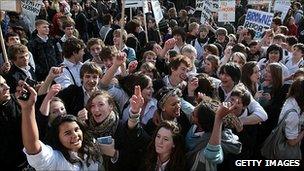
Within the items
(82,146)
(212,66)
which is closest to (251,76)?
(212,66)

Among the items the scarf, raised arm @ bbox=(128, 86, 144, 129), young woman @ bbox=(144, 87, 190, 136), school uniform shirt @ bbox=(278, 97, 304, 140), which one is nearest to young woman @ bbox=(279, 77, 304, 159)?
school uniform shirt @ bbox=(278, 97, 304, 140)

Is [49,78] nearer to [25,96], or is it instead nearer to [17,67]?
[17,67]

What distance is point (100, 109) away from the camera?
379cm

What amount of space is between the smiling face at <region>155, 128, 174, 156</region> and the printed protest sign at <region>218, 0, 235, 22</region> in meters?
7.50

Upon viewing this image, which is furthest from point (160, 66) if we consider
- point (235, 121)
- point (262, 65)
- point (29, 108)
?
point (29, 108)

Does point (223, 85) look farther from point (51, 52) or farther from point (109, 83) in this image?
point (51, 52)

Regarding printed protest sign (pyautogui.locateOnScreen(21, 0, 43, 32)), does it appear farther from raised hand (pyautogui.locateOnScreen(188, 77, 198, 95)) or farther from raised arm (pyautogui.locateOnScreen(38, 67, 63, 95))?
raised hand (pyautogui.locateOnScreen(188, 77, 198, 95))

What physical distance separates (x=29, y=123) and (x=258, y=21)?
735 centimetres

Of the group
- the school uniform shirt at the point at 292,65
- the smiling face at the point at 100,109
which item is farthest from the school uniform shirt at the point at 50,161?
the school uniform shirt at the point at 292,65

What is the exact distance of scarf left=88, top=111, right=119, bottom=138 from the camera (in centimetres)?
369

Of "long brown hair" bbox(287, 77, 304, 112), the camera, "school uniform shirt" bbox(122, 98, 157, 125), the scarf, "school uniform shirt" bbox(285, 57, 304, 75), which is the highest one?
the camera

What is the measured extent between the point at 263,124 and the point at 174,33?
3.67m

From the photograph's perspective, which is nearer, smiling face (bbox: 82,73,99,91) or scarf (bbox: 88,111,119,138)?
scarf (bbox: 88,111,119,138)

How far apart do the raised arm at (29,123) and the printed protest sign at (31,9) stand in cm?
686
